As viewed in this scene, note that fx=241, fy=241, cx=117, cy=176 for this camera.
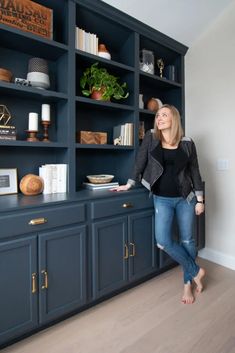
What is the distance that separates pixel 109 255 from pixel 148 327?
0.55m

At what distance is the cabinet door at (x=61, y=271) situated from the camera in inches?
60.8

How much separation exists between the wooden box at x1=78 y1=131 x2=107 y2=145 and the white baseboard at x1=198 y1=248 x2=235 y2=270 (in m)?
1.69

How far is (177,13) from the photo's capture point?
2.31m

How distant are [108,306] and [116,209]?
0.75 m

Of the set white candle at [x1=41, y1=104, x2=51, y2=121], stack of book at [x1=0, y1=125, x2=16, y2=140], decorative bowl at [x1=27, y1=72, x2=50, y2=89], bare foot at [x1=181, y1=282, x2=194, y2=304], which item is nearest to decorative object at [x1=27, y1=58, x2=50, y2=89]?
decorative bowl at [x1=27, y1=72, x2=50, y2=89]

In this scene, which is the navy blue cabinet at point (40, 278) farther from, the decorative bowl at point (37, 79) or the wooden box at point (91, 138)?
the decorative bowl at point (37, 79)

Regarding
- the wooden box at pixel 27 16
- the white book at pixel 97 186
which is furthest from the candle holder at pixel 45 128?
the wooden box at pixel 27 16

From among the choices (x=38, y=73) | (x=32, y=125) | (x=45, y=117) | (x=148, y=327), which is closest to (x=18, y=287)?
(x=148, y=327)

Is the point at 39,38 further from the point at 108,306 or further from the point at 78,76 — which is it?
the point at 108,306

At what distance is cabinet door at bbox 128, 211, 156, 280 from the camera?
80.7 inches

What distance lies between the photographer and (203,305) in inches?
73.5

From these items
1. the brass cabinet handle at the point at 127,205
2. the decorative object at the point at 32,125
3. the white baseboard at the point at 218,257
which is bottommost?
the white baseboard at the point at 218,257

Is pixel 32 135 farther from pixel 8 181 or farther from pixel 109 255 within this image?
pixel 109 255

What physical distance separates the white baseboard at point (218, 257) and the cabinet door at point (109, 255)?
1.18 m
